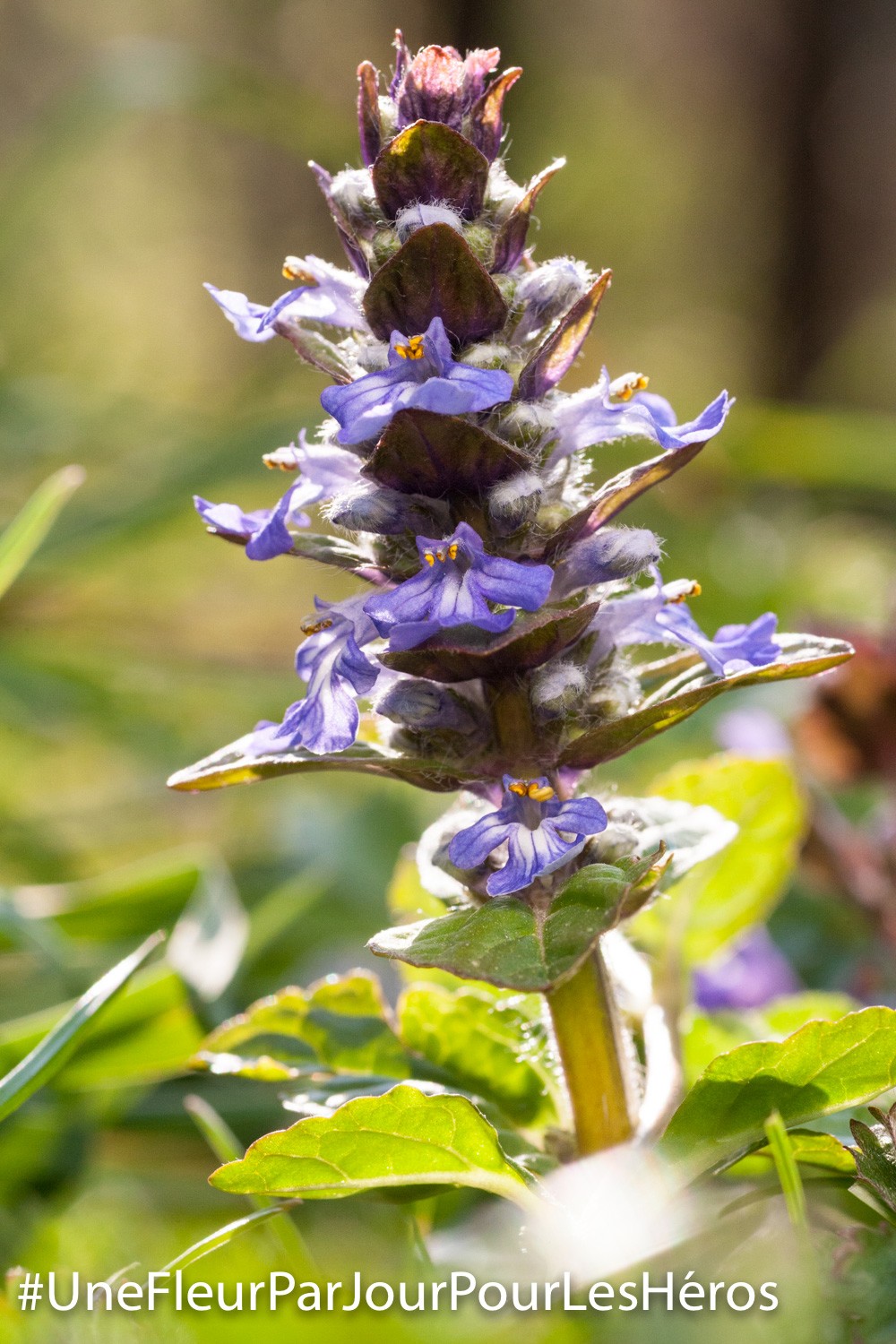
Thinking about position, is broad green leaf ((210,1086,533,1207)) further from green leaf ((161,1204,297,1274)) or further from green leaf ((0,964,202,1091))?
green leaf ((0,964,202,1091))

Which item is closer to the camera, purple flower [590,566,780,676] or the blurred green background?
purple flower [590,566,780,676]

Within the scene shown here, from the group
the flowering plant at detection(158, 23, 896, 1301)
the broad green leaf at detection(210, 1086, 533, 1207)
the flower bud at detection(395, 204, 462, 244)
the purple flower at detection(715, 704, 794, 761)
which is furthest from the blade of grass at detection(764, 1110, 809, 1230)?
the purple flower at detection(715, 704, 794, 761)

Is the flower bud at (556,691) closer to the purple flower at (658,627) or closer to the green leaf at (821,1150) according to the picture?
the purple flower at (658,627)

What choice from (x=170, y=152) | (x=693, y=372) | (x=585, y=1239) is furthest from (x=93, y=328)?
(x=585, y=1239)

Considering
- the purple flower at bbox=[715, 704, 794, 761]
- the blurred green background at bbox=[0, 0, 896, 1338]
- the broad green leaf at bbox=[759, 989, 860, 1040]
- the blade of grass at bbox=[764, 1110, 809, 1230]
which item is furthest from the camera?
the blurred green background at bbox=[0, 0, 896, 1338]

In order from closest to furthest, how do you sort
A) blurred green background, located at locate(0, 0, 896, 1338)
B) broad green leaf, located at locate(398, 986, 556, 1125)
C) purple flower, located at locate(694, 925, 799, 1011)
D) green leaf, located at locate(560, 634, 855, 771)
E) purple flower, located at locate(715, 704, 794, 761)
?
green leaf, located at locate(560, 634, 855, 771) < broad green leaf, located at locate(398, 986, 556, 1125) < purple flower, located at locate(694, 925, 799, 1011) < purple flower, located at locate(715, 704, 794, 761) < blurred green background, located at locate(0, 0, 896, 1338)

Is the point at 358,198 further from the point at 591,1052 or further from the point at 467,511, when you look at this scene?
the point at 591,1052

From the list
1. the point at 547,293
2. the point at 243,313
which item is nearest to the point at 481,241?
the point at 547,293

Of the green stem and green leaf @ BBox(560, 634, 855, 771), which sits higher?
green leaf @ BBox(560, 634, 855, 771)

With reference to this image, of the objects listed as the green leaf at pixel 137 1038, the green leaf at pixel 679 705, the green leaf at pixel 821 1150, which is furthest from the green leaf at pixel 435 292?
the green leaf at pixel 137 1038

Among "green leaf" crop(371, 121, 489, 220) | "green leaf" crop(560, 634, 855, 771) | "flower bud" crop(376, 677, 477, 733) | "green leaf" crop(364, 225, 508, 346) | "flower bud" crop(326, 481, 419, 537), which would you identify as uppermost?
"green leaf" crop(371, 121, 489, 220)
